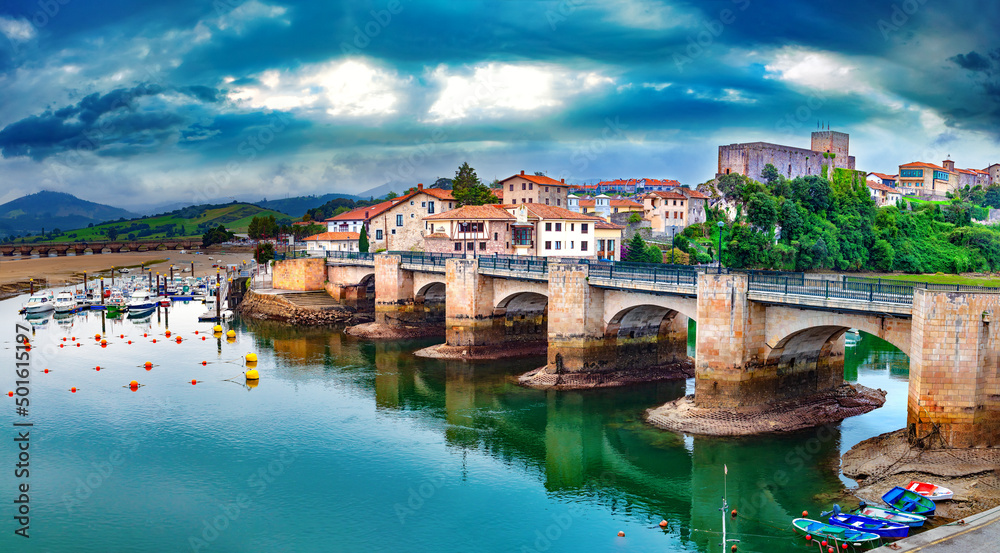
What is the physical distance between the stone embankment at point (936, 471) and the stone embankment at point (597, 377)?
55.8 feet

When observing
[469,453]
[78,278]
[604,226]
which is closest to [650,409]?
[469,453]

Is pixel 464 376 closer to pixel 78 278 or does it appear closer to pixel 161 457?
pixel 161 457

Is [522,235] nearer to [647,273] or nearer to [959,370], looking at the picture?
[647,273]

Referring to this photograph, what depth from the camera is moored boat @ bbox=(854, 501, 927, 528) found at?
23.4 metres

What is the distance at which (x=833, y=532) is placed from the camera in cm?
2344

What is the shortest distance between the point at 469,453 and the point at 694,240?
269 ft

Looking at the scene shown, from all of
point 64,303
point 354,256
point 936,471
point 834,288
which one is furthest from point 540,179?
point 936,471

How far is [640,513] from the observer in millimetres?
27984

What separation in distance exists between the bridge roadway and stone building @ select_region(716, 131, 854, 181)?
85235 millimetres

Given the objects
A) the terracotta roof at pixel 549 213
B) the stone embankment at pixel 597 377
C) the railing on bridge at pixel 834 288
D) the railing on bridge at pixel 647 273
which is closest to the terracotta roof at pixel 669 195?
the terracotta roof at pixel 549 213

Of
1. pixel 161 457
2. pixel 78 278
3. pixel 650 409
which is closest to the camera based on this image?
pixel 161 457

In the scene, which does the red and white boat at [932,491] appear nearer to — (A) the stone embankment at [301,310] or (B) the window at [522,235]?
(B) the window at [522,235]

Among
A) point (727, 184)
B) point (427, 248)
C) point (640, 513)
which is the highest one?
point (727, 184)

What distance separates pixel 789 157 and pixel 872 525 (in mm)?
125168
